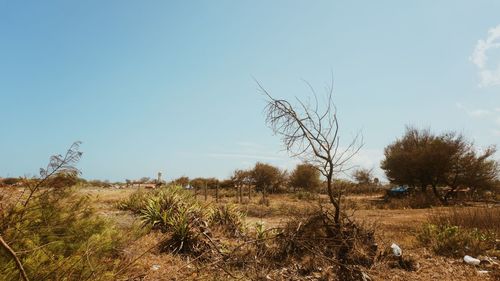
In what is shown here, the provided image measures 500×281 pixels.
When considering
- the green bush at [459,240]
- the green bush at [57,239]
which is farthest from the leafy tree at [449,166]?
the green bush at [57,239]

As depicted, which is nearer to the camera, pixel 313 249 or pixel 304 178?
pixel 313 249

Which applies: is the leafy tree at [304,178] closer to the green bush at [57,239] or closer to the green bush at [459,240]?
Result: the green bush at [459,240]

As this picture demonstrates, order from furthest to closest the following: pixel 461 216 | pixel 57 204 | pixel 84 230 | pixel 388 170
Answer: pixel 388 170 < pixel 461 216 < pixel 84 230 < pixel 57 204

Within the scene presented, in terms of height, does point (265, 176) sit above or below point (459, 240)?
above

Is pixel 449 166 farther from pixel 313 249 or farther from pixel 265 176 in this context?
pixel 313 249

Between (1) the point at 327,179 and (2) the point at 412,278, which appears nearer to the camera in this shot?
(2) the point at 412,278

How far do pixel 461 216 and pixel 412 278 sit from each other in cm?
492

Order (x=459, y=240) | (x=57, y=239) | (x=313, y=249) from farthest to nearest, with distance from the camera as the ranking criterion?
(x=459, y=240) < (x=313, y=249) < (x=57, y=239)

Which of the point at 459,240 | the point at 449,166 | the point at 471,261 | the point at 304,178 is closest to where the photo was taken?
the point at 471,261

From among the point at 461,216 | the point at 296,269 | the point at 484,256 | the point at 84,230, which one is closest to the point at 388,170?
the point at 461,216

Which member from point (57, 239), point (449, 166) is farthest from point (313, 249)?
point (449, 166)

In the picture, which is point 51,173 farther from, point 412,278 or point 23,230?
point 412,278

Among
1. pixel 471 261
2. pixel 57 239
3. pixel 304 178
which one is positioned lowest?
pixel 471 261

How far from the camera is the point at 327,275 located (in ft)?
21.1
